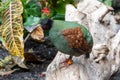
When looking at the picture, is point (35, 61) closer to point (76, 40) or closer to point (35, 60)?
point (35, 60)

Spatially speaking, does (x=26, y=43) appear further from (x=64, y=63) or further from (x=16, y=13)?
(x=64, y=63)

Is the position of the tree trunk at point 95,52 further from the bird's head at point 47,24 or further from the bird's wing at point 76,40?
the bird's head at point 47,24

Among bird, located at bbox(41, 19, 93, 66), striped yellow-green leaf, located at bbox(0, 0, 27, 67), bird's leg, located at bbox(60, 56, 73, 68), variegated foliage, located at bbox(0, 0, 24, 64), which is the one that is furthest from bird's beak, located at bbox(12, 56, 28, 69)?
bird, located at bbox(41, 19, 93, 66)

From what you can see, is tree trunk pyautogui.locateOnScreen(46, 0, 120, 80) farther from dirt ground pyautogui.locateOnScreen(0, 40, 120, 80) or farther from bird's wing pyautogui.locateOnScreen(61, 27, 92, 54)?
dirt ground pyautogui.locateOnScreen(0, 40, 120, 80)

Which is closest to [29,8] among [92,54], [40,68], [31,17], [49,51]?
[31,17]

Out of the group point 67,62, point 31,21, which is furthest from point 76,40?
point 31,21

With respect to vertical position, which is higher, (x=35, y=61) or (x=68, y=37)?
(x=68, y=37)

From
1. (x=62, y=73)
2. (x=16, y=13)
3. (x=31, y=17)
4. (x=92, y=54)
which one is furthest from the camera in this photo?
(x=31, y=17)
